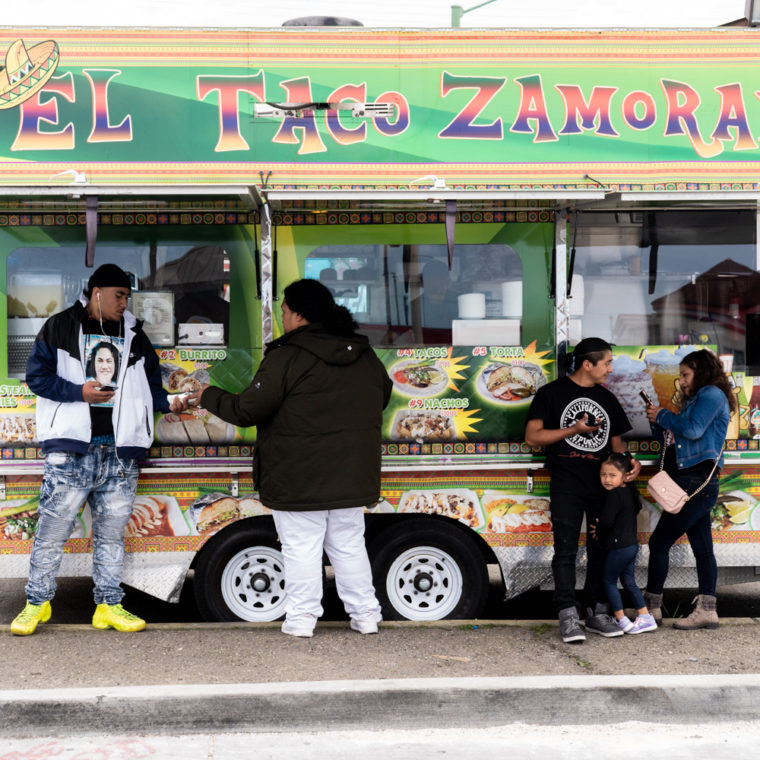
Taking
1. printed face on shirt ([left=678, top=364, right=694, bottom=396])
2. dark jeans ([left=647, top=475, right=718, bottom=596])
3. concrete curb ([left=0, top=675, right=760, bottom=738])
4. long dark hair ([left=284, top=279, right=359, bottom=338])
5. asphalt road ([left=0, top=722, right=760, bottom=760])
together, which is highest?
long dark hair ([left=284, top=279, right=359, bottom=338])

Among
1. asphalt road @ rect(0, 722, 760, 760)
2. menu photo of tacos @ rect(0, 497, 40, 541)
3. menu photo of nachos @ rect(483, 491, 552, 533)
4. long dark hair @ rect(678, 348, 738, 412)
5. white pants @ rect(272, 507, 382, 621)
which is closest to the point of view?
asphalt road @ rect(0, 722, 760, 760)

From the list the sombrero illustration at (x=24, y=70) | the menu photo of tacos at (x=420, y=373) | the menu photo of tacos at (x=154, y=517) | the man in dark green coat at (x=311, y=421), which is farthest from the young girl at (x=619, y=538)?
the sombrero illustration at (x=24, y=70)

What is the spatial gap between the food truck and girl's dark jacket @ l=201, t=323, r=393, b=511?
0.34m

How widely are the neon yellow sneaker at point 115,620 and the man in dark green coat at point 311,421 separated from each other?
0.96 metres

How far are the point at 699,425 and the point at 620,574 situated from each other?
985 mm

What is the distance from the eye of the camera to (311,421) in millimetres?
5156

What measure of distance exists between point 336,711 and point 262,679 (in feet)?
1.43

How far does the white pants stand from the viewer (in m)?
5.24

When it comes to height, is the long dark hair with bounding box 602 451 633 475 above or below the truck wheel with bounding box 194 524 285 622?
above

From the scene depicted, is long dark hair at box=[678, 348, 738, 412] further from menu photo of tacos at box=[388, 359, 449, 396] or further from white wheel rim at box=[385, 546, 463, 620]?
white wheel rim at box=[385, 546, 463, 620]

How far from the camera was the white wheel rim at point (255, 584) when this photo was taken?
5.60m

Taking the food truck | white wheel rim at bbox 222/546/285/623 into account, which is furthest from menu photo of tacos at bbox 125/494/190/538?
white wheel rim at bbox 222/546/285/623

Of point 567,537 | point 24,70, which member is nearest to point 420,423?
point 567,537

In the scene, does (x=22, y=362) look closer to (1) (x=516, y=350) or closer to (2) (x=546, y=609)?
(1) (x=516, y=350)
